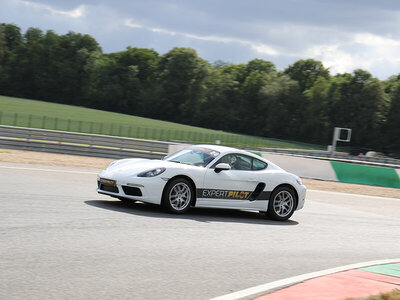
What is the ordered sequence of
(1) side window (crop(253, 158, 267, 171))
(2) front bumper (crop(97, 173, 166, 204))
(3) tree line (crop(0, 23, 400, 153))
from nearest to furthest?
(2) front bumper (crop(97, 173, 166, 204))
(1) side window (crop(253, 158, 267, 171))
(3) tree line (crop(0, 23, 400, 153))

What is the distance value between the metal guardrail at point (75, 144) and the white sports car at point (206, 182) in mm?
13235

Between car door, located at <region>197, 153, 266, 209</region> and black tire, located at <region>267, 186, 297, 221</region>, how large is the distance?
236 mm

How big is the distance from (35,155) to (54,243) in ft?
50.5

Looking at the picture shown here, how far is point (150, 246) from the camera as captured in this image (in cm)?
752

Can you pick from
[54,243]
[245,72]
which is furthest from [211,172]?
[245,72]

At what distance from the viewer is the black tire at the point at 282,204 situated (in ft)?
37.7

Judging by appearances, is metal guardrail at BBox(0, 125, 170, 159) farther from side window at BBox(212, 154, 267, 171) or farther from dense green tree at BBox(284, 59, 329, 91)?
dense green tree at BBox(284, 59, 329, 91)

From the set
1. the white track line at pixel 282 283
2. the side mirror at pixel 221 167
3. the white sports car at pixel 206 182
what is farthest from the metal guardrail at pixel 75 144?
the white track line at pixel 282 283

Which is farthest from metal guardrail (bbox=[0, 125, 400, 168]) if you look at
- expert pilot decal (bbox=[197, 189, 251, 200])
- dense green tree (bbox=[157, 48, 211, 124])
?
dense green tree (bbox=[157, 48, 211, 124])

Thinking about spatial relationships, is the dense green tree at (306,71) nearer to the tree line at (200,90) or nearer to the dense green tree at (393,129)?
the tree line at (200,90)

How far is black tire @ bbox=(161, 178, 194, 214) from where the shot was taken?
33.6ft

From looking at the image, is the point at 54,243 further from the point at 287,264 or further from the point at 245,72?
the point at 245,72

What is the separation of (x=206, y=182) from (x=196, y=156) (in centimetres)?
70

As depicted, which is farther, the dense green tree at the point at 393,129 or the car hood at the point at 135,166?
the dense green tree at the point at 393,129
